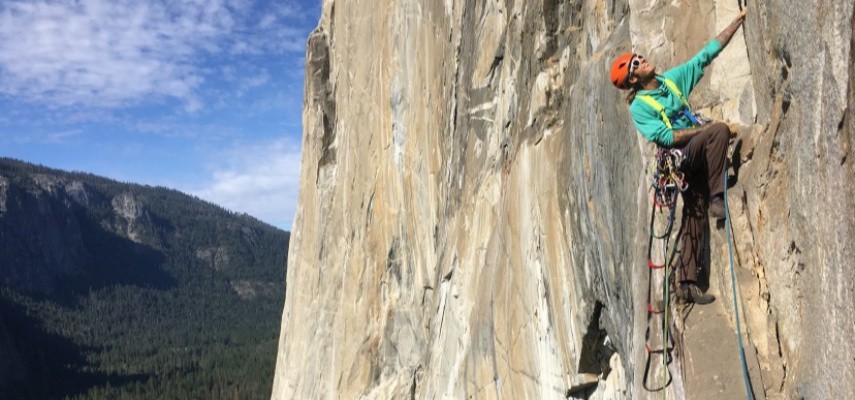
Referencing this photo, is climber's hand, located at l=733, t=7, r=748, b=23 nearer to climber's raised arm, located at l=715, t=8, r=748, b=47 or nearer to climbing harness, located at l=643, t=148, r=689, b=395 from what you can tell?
climber's raised arm, located at l=715, t=8, r=748, b=47

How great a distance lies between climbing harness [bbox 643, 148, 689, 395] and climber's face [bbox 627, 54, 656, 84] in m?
0.61

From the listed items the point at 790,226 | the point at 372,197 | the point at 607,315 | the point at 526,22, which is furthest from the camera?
the point at 372,197

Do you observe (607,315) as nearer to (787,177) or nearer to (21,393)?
(787,177)

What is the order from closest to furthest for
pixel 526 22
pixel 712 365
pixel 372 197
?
pixel 712 365, pixel 526 22, pixel 372 197

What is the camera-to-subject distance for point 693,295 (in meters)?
5.98

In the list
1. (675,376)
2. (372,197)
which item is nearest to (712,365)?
(675,376)

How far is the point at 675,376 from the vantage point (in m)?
6.07

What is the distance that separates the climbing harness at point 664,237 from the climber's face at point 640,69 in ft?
2.00

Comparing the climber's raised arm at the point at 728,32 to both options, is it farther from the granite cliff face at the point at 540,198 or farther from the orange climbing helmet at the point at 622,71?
the orange climbing helmet at the point at 622,71

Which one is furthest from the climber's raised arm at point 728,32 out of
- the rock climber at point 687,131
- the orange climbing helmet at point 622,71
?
the orange climbing helmet at point 622,71

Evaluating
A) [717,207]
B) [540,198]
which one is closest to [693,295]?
[717,207]

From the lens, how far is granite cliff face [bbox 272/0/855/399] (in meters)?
4.65

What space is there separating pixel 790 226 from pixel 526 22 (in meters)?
6.38

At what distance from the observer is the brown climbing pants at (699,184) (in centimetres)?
571
